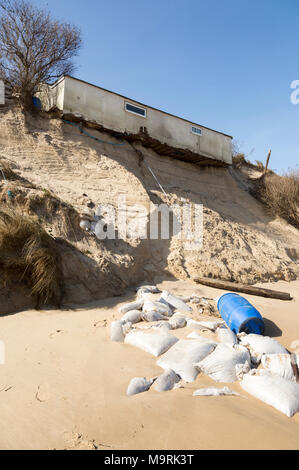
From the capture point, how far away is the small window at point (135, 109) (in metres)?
10.5

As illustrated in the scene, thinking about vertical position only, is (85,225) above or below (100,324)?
above

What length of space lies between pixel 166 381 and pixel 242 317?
2.25 metres

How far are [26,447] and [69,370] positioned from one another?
114 centimetres

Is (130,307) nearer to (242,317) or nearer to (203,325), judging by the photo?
(203,325)

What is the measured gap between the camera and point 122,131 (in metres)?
10.3

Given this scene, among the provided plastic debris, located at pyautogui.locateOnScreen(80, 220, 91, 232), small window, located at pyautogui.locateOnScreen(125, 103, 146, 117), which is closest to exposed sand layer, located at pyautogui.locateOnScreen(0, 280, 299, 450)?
plastic debris, located at pyautogui.locateOnScreen(80, 220, 91, 232)

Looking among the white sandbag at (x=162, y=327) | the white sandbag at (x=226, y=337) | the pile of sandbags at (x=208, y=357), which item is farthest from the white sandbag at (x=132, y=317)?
the white sandbag at (x=226, y=337)

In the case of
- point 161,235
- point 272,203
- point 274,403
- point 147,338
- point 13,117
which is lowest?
point 274,403

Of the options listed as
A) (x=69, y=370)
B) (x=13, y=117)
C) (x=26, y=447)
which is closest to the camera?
(x=26, y=447)

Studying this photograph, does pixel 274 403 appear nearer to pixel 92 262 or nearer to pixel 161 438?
pixel 161 438

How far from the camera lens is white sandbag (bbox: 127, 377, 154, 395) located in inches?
113

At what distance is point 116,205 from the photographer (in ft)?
26.8

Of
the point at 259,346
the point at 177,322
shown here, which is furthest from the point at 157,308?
the point at 259,346

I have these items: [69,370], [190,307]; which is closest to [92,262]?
[190,307]
